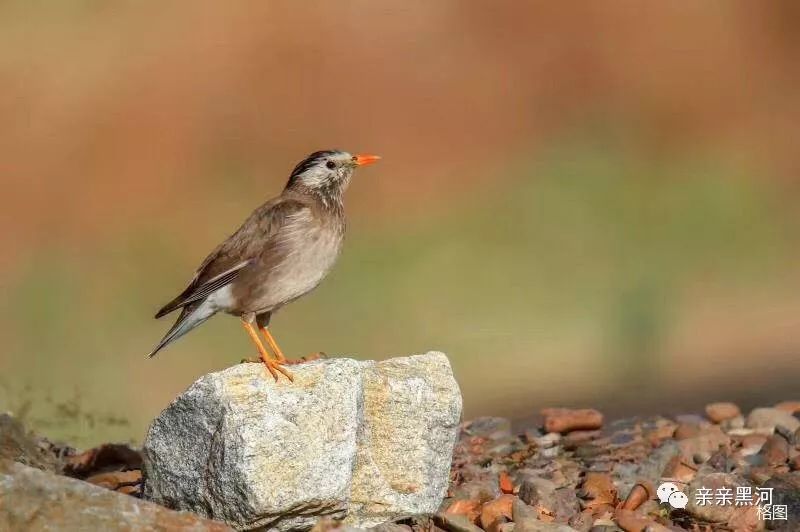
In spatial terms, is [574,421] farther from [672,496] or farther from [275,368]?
[275,368]

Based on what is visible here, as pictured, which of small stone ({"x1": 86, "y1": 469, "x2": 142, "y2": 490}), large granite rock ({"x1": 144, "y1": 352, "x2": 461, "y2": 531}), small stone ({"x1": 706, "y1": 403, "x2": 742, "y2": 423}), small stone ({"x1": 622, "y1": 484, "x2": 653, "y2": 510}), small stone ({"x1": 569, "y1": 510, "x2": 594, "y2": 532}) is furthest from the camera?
small stone ({"x1": 706, "y1": 403, "x2": 742, "y2": 423})

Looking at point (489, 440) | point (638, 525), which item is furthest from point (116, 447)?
point (638, 525)

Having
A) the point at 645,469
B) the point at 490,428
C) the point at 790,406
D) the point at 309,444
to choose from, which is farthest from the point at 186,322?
the point at 790,406

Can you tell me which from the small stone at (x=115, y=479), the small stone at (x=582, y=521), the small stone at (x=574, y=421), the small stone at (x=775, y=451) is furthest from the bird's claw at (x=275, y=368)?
the small stone at (x=775, y=451)

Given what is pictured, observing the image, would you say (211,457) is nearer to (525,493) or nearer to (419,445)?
(419,445)

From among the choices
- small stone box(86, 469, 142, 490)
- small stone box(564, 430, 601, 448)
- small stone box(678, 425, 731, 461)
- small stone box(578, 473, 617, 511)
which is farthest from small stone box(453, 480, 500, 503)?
small stone box(86, 469, 142, 490)

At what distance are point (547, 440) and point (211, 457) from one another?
167 inches

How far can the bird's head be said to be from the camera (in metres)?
10.9

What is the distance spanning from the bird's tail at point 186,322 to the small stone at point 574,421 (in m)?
3.63

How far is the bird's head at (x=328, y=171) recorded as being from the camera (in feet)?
35.9

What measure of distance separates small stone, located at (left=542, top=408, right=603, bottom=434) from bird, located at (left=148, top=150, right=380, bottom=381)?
300 cm

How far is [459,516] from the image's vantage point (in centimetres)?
935

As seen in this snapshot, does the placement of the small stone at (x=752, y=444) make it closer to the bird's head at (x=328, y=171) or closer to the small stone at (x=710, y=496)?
the small stone at (x=710, y=496)

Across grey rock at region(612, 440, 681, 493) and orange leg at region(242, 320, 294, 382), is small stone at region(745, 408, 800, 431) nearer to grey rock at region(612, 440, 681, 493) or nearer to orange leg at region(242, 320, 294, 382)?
grey rock at region(612, 440, 681, 493)
